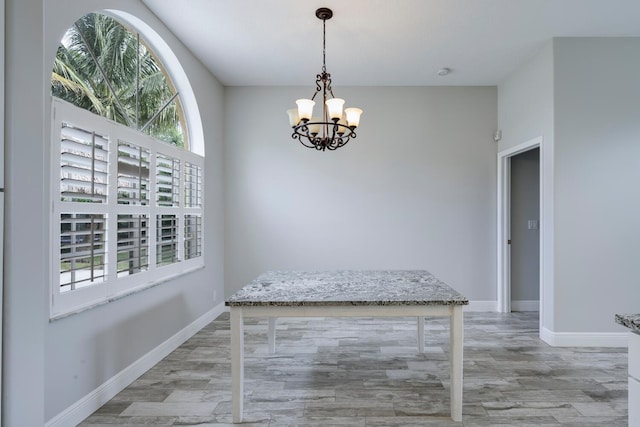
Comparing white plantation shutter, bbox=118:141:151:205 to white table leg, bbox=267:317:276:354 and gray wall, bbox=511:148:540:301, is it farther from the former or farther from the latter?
gray wall, bbox=511:148:540:301

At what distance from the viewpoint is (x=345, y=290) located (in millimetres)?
2426

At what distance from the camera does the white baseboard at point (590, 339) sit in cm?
343

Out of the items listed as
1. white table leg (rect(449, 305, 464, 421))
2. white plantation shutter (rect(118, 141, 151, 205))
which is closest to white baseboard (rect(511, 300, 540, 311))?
white table leg (rect(449, 305, 464, 421))

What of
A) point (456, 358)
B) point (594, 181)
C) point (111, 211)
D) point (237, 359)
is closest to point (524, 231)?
point (594, 181)

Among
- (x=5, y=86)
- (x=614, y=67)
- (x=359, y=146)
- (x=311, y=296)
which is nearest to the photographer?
(x=5, y=86)

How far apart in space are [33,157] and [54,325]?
3.08 feet

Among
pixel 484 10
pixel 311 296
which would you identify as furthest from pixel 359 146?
pixel 311 296

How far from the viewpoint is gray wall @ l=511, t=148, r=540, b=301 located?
480 centimetres

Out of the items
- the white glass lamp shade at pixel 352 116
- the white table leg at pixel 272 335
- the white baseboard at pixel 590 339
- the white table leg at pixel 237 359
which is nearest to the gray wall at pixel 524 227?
the white baseboard at pixel 590 339

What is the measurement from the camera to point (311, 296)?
2242mm

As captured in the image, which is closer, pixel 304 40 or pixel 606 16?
pixel 606 16

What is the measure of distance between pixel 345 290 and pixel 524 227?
11.4ft

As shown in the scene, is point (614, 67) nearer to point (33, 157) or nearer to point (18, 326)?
point (33, 157)

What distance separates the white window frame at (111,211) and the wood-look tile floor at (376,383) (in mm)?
727
